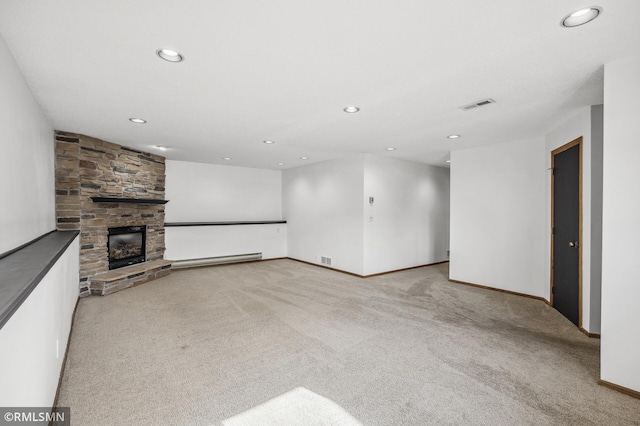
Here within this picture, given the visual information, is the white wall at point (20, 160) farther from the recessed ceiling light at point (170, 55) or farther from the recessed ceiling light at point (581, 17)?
the recessed ceiling light at point (581, 17)

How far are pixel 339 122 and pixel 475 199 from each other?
3.04m

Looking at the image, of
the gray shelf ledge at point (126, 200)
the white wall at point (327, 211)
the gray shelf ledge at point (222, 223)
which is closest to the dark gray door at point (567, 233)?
the white wall at point (327, 211)

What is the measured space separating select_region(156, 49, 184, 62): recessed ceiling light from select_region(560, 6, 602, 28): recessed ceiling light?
248 centimetres

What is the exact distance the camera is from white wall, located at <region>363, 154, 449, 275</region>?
18.8ft

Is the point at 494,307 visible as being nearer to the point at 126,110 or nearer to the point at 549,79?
the point at 549,79

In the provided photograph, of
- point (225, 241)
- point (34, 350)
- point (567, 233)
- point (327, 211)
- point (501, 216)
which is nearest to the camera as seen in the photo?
point (34, 350)

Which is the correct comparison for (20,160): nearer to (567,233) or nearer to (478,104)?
(478,104)

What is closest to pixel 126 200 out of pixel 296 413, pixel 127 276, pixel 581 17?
pixel 127 276

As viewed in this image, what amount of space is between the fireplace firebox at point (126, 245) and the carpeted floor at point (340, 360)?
0.92m

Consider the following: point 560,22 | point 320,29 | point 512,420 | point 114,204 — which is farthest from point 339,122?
point 114,204

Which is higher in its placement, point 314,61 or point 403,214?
point 314,61

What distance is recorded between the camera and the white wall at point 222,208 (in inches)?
255

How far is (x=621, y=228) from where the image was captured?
216cm

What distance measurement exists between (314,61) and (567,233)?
3.77 metres
